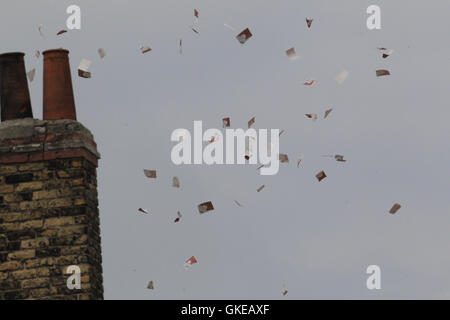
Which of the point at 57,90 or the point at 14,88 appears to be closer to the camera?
the point at 57,90

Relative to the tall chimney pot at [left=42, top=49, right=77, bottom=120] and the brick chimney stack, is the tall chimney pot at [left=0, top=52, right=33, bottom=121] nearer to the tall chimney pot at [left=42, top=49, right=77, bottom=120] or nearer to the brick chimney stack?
the brick chimney stack

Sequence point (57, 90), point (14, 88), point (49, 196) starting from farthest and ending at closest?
point (14, 88) < point (57, 90) < point (49, 196)

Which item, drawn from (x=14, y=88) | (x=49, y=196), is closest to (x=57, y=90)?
→ (x=14, y=88)

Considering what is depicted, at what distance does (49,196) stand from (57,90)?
120 cm

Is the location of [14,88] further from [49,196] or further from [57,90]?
[49,196]

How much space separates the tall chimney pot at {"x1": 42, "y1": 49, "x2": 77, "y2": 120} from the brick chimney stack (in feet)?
0.03

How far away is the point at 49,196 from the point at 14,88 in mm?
1355

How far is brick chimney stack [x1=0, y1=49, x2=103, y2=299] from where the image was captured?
1245 centimetres

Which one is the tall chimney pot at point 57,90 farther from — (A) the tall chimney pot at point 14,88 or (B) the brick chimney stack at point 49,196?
(A) the tall chimney pot at point 14,88

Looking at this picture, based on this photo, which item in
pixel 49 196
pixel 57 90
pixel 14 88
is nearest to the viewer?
pixel 49 196

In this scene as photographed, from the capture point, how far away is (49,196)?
12641mm

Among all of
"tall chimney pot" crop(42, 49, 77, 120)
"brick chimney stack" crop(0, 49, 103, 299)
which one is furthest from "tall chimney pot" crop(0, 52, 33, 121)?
"tall chimney pot" crop(42, 49, 77, 120)

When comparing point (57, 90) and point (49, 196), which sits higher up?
point (57, 90)
